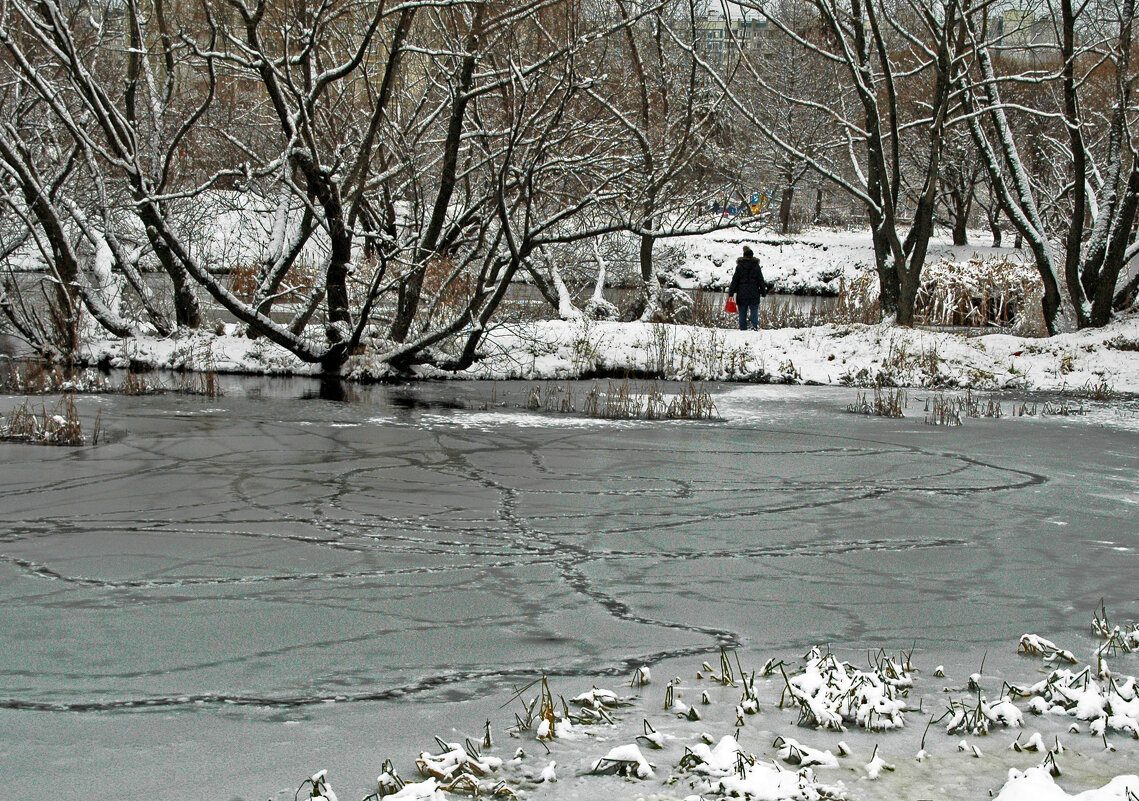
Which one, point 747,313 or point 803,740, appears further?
point 747,313

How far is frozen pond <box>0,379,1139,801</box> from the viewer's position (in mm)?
4020

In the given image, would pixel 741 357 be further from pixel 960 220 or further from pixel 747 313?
Answer: pixel 960 220

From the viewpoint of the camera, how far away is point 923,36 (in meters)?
29.2

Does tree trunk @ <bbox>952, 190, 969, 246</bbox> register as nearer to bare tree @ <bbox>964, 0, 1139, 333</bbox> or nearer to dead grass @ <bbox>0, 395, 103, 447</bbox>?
bare tree @ <bbox>964, 0, 1139, 333</bbox>

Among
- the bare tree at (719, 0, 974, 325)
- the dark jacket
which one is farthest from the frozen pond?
the dark jacket

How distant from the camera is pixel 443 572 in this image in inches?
242

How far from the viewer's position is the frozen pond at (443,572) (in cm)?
402

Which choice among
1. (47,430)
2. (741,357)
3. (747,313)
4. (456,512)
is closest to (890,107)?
(747,313)

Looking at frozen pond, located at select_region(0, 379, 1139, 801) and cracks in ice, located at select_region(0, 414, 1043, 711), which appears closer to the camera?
frozen pond, located at select_region(0, 379, 1139, 801)

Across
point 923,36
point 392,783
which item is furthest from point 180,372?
point 923,36

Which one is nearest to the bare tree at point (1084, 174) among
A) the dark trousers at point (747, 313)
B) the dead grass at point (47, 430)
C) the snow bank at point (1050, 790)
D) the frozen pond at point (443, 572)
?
the dark trousers at point (747, 313)

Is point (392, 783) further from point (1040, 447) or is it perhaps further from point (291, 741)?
point (1040, 447)

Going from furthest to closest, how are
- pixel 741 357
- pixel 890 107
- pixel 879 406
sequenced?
pixel 890 107 → pixel 741 357 → pixel 879 406

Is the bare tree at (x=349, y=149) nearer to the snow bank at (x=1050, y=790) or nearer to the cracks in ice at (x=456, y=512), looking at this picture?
the cracks in ice at (x=456, y=512)
